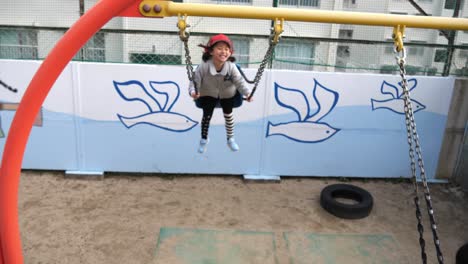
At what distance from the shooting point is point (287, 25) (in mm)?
9930

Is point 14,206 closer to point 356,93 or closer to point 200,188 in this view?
point 200,188

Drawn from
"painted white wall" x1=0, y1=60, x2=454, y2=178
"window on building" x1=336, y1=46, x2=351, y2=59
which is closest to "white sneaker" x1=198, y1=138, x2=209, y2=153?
"painted white wall" x1=0, y1=60, x2=454, y2=178

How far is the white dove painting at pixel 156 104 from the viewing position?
6.08 meters

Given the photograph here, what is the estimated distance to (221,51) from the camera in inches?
134

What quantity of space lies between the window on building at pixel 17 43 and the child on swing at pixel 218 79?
202 inches

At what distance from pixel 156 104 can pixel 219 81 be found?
268 cm

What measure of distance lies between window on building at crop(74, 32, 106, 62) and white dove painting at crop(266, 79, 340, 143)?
121 inches

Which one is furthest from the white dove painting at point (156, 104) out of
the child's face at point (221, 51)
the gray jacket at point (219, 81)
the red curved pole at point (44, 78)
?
the red curved pole at point (44, 78)

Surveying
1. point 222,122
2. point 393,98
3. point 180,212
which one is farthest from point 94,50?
point 393,98

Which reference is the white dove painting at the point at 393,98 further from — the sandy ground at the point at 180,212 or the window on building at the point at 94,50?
the window on building at the point at 94,50

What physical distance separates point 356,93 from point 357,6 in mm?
6699

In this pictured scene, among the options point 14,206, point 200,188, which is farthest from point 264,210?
point 14,206

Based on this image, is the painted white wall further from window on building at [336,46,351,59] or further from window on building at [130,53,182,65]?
window on building at [336,46,351,59]

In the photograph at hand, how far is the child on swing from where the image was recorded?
3445 millimetres
